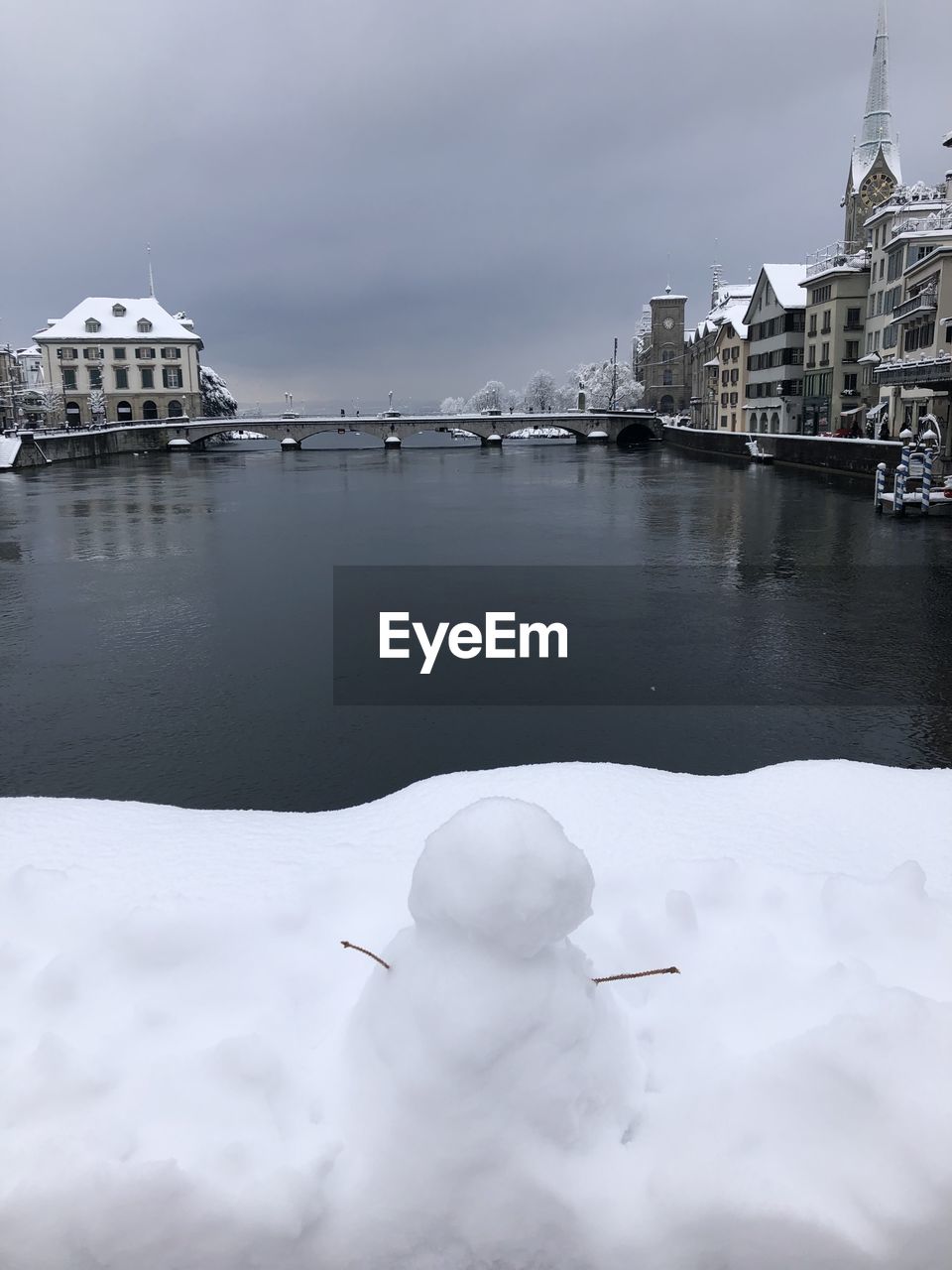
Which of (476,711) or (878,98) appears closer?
(476,711)

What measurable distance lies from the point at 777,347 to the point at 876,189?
24858 millimetres

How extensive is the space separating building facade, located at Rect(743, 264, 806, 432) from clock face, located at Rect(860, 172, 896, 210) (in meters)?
15.4

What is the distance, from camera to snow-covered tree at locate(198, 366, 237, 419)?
14275 cm

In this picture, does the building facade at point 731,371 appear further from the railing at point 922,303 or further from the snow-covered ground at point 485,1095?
the snow-covered ground at point 485,1095

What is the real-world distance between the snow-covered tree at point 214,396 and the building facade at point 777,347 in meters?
80.3

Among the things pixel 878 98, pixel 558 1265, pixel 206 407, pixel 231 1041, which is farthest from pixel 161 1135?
pixel 206 407

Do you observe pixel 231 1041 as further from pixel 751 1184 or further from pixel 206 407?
pixel 206 407

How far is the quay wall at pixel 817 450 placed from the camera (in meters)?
43.5

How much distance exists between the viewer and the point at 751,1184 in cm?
388

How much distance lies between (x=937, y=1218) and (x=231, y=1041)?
2977mm

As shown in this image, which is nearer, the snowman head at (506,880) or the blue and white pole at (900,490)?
the snowman head at (506,880)

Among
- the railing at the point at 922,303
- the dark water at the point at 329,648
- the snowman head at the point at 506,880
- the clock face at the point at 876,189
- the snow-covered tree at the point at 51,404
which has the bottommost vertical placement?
the dark water at the point at 329,648

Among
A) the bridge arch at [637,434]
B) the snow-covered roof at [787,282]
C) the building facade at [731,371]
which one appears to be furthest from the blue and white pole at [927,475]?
the bridge arch at [637,434]

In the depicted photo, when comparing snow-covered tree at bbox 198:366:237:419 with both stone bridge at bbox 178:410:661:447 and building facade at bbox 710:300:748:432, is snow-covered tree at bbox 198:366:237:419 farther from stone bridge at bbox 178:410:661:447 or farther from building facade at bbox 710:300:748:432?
building facade at bbox 710:300:748:432
